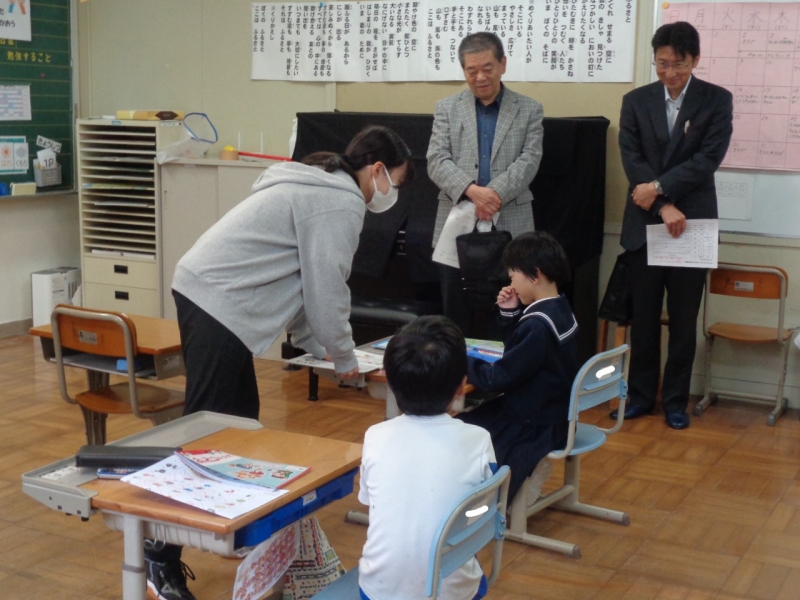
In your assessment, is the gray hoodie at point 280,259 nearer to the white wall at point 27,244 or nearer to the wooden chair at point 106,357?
the wooden chair at point 106,357

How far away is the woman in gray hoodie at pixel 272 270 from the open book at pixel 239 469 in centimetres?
52

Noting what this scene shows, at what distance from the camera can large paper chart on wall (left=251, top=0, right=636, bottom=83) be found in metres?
4.77

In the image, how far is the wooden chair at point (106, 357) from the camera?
2896 millimetres

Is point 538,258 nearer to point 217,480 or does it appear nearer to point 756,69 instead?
point 217,480

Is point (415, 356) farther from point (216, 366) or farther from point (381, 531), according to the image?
point (216, 366)

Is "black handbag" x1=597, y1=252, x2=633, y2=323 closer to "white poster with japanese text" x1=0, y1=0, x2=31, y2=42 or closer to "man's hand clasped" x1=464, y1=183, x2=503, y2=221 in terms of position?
"man's hand clasped" x1=464, y1=183, x2=503, y2=221

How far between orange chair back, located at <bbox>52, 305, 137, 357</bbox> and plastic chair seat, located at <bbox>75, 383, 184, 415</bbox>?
187 millimetres

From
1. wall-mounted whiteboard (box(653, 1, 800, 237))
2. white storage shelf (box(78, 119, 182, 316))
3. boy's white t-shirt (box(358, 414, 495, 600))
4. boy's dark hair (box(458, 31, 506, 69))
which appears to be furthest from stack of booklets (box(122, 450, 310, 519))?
white storage shelf (box(78, 119, 182, 316))

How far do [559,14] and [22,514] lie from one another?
3428 mm

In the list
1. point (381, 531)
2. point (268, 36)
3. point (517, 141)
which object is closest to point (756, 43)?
point (517, 141)

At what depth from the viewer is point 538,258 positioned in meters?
2.83

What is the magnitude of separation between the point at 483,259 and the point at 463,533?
246 centimetres

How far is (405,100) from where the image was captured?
532 centimetres

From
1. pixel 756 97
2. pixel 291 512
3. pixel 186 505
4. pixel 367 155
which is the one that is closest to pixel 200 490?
pixel 186 505
